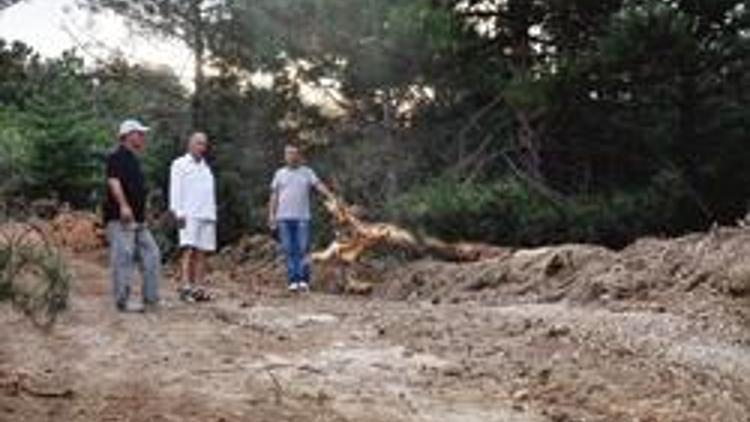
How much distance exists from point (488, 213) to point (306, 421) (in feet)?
46.4

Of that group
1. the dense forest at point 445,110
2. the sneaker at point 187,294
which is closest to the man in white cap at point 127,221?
the sneaker at point 187,294

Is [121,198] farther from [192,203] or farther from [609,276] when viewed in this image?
[609,276]

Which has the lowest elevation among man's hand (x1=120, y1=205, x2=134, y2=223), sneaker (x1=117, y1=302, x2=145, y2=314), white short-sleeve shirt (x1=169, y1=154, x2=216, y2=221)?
sneaker (x1=117, y1=302, x2=145, y2=314)

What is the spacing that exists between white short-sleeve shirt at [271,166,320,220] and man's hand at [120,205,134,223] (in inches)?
159

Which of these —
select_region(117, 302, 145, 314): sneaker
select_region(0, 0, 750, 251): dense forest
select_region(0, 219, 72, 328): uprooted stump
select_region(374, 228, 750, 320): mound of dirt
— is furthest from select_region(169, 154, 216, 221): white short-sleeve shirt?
select_region(0, 219, 72, 328): uprooted stump

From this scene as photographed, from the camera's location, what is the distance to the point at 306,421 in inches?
373

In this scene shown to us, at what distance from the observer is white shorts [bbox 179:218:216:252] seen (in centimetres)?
1600

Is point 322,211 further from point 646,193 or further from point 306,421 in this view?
point 306,421

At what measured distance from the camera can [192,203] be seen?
1611 cm

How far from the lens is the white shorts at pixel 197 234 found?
1600 cm

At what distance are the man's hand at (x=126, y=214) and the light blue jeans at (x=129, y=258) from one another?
78 millimetres

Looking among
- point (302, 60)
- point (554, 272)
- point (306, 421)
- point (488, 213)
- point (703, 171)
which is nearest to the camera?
point (306, 421)

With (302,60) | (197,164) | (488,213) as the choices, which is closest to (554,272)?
(197,164)

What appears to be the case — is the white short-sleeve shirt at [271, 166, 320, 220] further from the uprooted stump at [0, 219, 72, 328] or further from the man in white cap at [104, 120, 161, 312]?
the uprooted stump at [0, 219, 72, 328]
